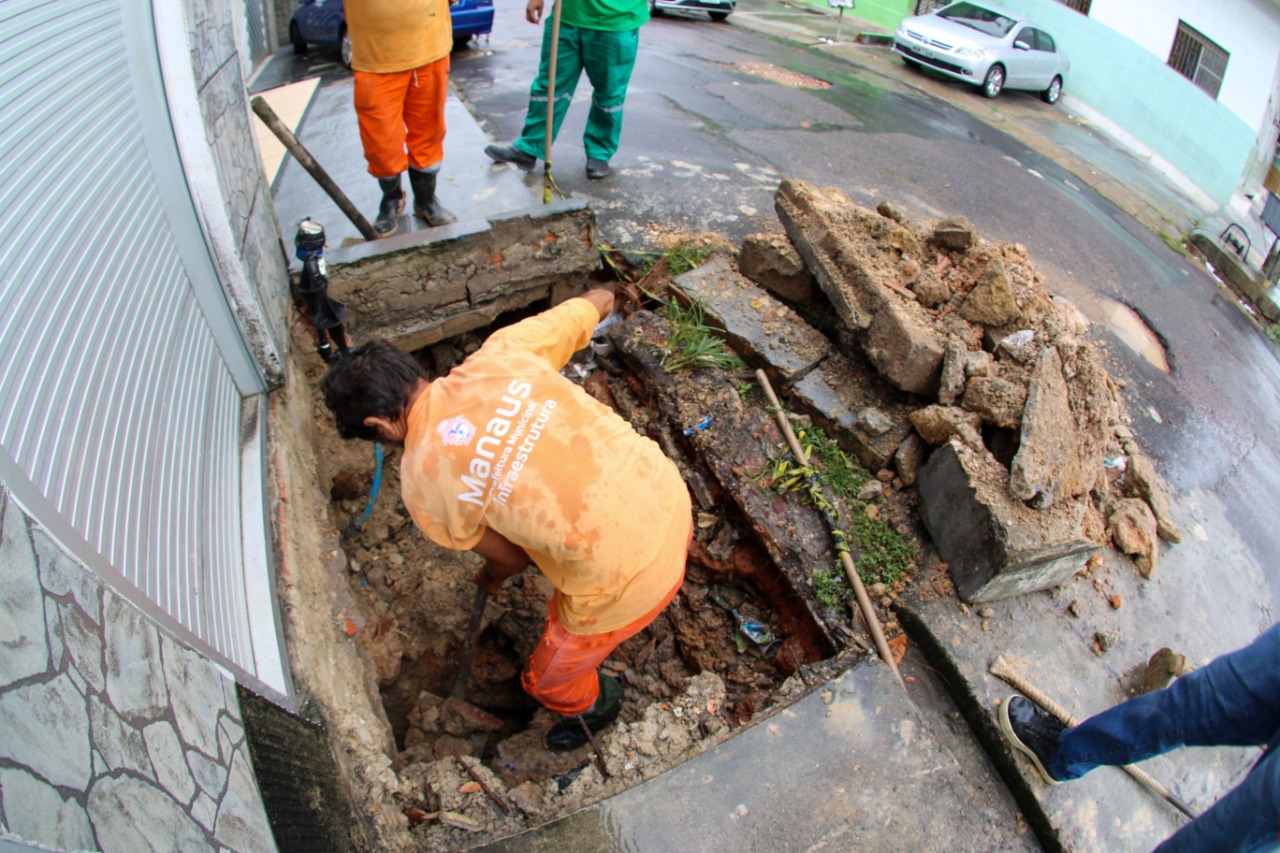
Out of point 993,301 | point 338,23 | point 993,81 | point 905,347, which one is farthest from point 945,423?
point 993,81

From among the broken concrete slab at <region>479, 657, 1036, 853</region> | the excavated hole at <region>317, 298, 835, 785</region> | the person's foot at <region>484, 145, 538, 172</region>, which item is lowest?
the excavated hole at <region>317, 298, 835, 785</region>

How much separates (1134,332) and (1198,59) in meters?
9.07

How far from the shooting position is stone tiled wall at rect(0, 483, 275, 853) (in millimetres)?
1046

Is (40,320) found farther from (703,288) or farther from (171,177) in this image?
(703,288)

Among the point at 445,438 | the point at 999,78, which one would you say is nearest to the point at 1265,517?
the point at 445,438

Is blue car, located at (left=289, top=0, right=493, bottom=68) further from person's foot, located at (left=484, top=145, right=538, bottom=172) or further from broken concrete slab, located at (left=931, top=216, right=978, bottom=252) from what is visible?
broken concrete slab, located at (left=931, top=216, right=978, bottom=252)

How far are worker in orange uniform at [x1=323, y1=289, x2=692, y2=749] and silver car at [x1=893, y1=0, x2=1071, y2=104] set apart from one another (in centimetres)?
1087

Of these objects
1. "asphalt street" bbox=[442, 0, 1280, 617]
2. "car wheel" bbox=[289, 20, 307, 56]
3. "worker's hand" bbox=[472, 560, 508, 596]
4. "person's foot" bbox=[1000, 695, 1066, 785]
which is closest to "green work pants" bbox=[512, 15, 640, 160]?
"asphalt street" bbox=[442, 0, 1280, 617]

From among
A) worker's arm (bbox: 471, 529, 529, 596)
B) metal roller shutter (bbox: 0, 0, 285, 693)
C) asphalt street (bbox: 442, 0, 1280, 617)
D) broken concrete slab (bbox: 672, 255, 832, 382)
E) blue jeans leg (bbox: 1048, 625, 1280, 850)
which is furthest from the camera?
asphalt street (bbox: 442, 0, 1280, 617)

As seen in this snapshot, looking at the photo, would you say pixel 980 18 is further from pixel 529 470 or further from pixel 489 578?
pixel 529 470

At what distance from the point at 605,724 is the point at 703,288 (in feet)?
7.37

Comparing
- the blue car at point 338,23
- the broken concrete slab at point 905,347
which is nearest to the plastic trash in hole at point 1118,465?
the broken concrete slab at point 905,347

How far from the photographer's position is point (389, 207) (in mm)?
3680

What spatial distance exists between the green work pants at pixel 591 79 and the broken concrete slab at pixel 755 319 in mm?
1514
